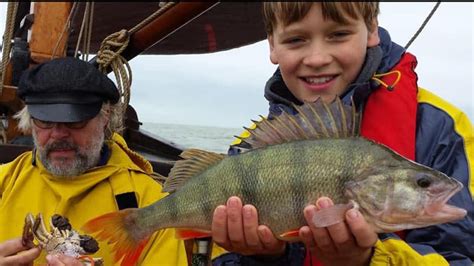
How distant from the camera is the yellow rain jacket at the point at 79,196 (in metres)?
3.25

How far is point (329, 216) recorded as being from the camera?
1861mm

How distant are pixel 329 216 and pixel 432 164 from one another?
0.50 metres

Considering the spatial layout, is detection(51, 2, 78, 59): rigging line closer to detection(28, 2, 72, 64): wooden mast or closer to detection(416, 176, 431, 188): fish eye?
detection(28, 2, 72, 64): wooden mast

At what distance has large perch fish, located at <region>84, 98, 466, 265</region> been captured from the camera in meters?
1.88

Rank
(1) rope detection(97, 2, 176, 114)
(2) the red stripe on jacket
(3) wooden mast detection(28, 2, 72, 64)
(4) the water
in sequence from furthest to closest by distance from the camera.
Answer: (4) the water, (3) wooden mast detection(28, 2, 72, 64), (1) rope detection(97, 2, 176, 114), (2) the red stripe on jacket

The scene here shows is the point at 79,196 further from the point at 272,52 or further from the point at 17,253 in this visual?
the point at 272,52

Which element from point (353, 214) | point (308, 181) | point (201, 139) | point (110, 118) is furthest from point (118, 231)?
point (201, 139)

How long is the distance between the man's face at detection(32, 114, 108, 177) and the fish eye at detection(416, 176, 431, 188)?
6.78 ft

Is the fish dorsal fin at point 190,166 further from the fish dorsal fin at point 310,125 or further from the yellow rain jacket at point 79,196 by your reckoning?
the yellow rain jacket at point 79,196

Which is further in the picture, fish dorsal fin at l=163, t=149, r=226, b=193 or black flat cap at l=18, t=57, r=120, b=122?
black flat cap at l=18, t=57, r=120, b=122

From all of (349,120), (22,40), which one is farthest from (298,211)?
(22,40)

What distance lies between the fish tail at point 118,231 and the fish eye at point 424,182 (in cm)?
111

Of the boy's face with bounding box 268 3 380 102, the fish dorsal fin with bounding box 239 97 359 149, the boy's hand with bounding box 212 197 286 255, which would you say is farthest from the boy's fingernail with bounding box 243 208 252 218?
the boy's face with bounding box 268 3 380 102

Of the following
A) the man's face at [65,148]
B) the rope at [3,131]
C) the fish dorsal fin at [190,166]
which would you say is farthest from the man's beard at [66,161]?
the rope at [3,131]
